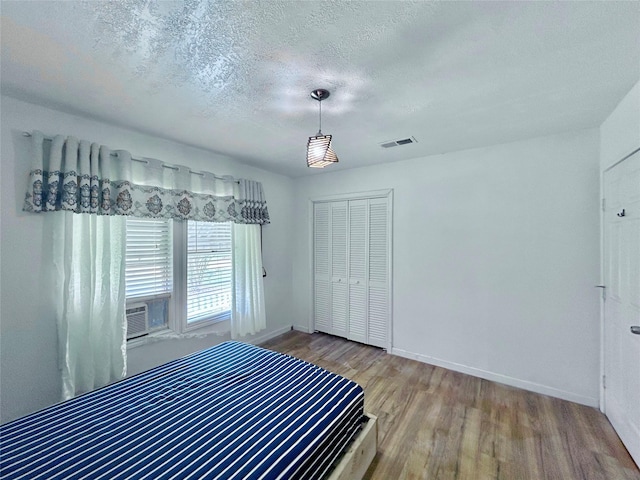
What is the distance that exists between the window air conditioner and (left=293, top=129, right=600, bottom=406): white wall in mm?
2762

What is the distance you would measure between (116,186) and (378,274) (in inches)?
117

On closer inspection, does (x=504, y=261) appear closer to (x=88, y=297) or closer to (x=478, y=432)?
(x=478, y=432)

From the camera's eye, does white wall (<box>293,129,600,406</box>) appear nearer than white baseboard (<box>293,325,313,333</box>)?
Yes

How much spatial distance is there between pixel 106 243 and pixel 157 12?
1828 mm

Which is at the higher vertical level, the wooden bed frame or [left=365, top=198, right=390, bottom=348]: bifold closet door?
[left=365, top=198, right=390, bottom=348]: bifold closet door

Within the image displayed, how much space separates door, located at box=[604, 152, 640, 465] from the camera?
1.74 m

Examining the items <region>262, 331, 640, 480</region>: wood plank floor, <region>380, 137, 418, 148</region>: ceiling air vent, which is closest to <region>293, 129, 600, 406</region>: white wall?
<region>262, 331, 640, 480</region>: wood plank floor

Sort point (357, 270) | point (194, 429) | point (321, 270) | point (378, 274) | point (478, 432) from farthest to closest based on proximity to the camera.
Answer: point (321, 270), point (357, 270), point (378, 274), point (478, 432), point (194, 429)

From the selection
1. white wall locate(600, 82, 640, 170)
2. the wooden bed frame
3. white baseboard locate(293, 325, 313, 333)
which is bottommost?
white baseboard locate(293, 325, 313, 333)

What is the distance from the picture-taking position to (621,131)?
1.88 m

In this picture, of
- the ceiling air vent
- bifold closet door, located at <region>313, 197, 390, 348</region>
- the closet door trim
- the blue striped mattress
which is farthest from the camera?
bifold closet door, located at <region>313, 197, 390, 348</region>

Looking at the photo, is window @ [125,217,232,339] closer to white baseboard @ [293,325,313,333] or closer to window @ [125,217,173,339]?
window @ [125,217,173,339]

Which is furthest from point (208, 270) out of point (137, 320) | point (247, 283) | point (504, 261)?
Answer: point (504, 261)

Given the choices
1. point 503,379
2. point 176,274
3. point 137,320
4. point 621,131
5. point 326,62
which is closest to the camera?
point 326,62
